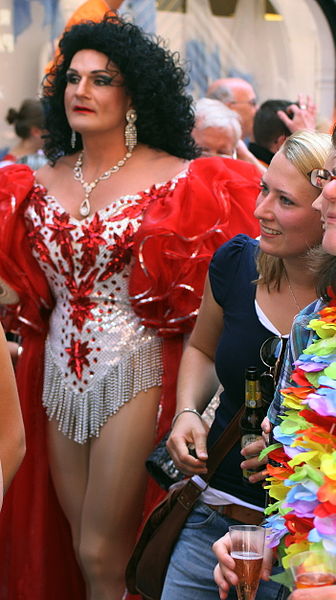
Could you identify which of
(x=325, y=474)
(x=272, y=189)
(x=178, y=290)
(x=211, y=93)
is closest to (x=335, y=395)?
(x=325, y=474)

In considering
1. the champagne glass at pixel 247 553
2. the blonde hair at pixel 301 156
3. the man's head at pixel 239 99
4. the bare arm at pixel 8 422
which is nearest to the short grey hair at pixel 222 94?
the man's head at pixel 239 99

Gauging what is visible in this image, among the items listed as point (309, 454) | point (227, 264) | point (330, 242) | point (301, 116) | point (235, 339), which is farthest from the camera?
point (301, 116)

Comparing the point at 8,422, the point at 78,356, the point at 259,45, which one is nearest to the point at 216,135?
the point at 78,356

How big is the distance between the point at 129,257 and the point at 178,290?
0.23 m

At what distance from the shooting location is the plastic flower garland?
186 centimetres

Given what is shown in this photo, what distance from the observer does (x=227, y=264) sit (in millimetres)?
2883

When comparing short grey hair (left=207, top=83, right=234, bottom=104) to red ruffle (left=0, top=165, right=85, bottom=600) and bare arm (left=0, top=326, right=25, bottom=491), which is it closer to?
red ruffle (left=0, top=165, right=85, bottom=600)

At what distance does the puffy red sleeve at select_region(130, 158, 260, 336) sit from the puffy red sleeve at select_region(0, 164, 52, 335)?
42 centimetres

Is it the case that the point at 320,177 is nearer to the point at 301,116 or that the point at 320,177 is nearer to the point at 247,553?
the point at 247,553

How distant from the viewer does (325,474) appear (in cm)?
188

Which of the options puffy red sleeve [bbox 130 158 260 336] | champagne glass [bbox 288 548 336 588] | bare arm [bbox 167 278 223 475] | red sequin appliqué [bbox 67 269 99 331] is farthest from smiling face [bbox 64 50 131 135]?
champagne glass [bbox 288 548 336 588]

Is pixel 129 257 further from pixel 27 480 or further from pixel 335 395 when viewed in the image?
pixel 335 395

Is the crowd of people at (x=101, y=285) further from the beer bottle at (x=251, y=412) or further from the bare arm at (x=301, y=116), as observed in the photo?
the beer bottle at (x=251, y=412)

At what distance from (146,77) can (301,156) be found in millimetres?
1641
